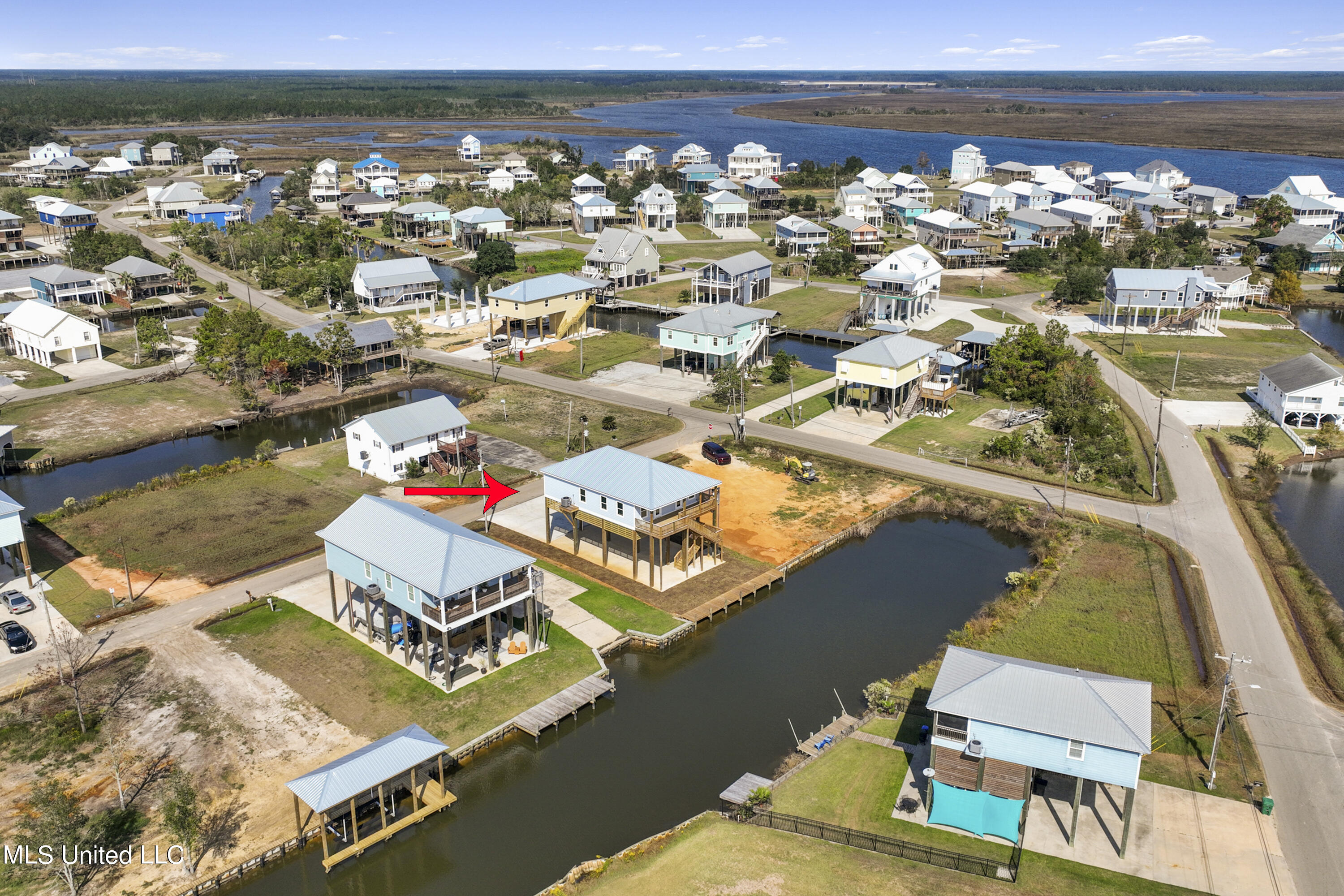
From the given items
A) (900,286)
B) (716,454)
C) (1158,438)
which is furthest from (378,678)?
(900,286)

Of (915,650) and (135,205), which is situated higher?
(135,205)

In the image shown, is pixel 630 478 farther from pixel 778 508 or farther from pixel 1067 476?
pixel 1067 476

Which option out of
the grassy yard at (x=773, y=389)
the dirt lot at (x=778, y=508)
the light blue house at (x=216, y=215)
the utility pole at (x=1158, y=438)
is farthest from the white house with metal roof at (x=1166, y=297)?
the light blue house at (x=216, y=215)

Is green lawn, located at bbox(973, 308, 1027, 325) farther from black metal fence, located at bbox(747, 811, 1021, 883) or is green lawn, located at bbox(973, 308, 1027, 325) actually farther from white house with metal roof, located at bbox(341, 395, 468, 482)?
black metal fence, located at bbox(747, 811, 1021, 883)

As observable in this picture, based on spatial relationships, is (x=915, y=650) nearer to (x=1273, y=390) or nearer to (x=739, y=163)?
(x=1273, y=390)

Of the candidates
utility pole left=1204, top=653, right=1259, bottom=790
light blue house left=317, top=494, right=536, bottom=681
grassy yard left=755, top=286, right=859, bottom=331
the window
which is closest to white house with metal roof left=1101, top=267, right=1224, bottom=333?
grassy yard left=755, top=286, right=859, bottom=331

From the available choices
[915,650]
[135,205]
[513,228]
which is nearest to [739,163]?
[513,228]
